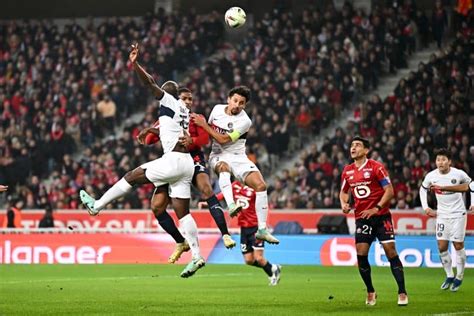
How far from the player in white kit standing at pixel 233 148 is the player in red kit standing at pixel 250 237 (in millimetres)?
2059

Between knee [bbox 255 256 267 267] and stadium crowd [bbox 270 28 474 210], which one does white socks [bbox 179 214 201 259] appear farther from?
stadium crowd [bbox 270 28 474 210]

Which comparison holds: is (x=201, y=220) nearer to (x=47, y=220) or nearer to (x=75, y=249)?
(x=75, y=249)

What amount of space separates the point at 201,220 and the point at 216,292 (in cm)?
1126

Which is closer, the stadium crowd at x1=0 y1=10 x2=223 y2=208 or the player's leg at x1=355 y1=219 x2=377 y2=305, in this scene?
the player's leg at x1=355 y1=219 x2=377 y2=305

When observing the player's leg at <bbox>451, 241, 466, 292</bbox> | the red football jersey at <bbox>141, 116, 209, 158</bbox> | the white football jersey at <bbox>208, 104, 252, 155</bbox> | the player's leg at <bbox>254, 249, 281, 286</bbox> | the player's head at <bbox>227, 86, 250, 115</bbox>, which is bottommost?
the player's leg at <bbox>254, 249, 281, 286</bbox>

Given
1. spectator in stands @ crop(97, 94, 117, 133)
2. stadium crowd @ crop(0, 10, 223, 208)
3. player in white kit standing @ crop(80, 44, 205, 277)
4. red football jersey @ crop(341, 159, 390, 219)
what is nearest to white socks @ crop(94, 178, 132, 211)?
player in white kit standing @ crop(80, 44, 205, 277)

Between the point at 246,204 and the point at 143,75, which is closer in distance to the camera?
the point at 143,75

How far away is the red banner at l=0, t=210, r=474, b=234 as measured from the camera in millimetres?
25547

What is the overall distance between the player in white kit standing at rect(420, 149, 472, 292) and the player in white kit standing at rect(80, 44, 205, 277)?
4452 mm

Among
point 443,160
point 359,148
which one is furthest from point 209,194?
point 443,160

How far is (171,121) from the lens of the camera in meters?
14.3

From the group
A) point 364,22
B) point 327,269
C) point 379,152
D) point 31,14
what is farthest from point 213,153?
point 31,14

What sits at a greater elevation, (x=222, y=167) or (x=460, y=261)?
(x=222, y=167)

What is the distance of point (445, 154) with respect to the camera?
16.9 m
